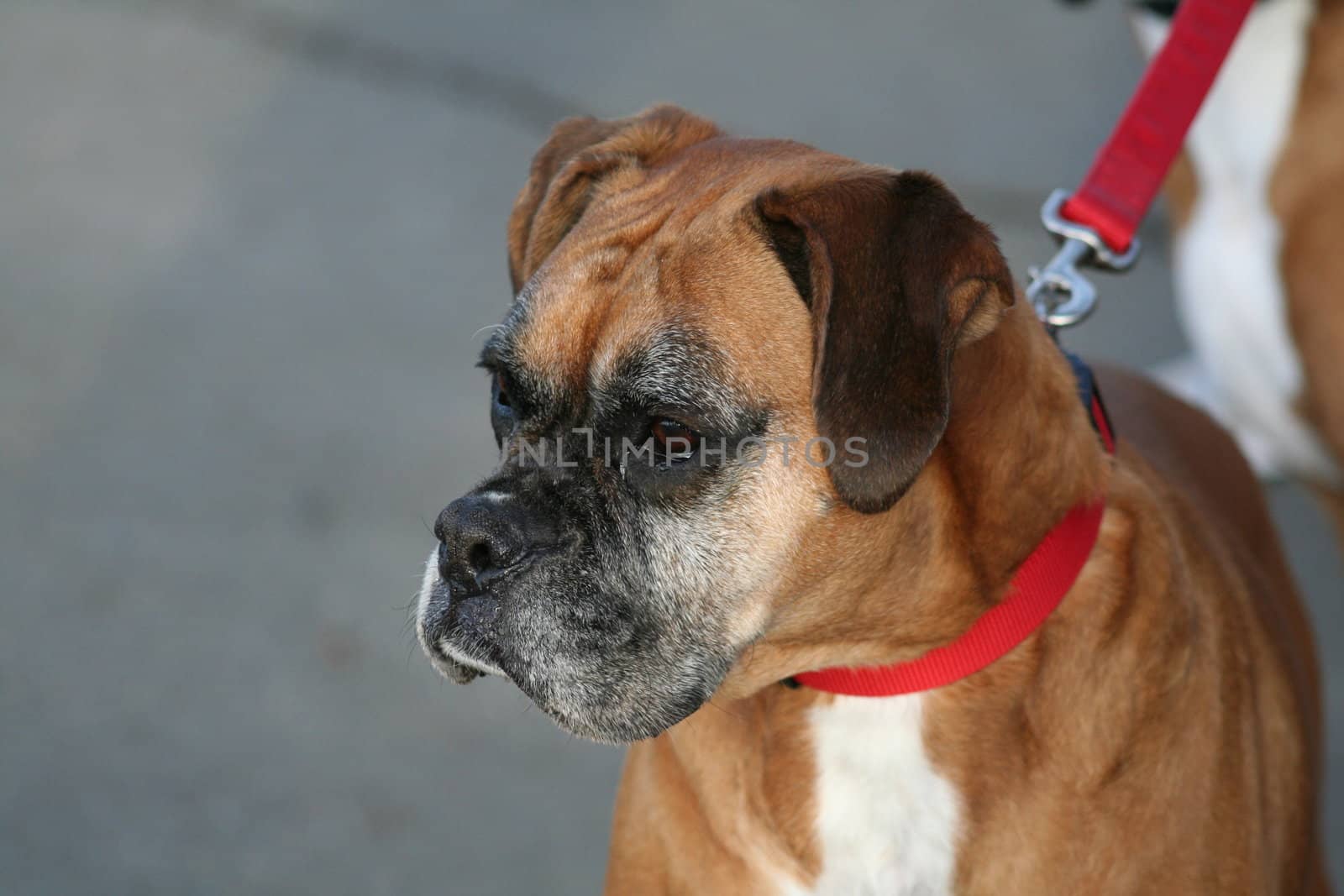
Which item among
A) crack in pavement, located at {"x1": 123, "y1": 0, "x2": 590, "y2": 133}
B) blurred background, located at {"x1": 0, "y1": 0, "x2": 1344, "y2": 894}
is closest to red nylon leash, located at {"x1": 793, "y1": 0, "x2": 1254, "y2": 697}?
blurred background, located at {"x1": 0, "y1": 0, "x2": 1344, "y2": 894}

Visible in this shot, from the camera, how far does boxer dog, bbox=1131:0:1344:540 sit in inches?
127

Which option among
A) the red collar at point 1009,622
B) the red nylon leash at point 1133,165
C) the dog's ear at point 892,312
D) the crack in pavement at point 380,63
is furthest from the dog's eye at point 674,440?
the crack in pavement at point 380,63

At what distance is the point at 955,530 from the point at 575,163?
91cm

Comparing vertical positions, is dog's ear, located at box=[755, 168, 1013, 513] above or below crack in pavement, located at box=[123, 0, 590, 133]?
above

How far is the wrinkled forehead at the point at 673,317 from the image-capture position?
6.47 feet

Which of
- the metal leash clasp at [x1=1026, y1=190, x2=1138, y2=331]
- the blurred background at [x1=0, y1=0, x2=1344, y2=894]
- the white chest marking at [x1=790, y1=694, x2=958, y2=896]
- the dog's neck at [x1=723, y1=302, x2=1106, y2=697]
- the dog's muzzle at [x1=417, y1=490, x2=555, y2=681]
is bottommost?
the blurred background at [x1=0, y1=0, x2=1344, y2=894]

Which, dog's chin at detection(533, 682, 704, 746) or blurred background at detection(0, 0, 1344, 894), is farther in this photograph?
blurred background at detection(0, 0, 1344, 894)

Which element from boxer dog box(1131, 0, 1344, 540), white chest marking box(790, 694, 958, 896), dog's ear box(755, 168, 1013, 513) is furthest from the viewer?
boxer dog box(1131, 0, 1344, 540)

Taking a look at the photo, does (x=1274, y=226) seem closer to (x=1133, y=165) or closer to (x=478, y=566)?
(x=1133, y=165)

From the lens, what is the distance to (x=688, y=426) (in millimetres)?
1972

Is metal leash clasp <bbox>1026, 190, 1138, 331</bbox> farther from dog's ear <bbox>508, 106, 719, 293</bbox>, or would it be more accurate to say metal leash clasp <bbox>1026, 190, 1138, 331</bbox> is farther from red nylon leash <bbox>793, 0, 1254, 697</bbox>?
dog's ear <bbox>508, 106, 719, 293</bbox>

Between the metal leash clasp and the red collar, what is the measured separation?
0.54 meters

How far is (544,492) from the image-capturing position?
6.92 feet

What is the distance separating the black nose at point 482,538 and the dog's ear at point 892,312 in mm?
472
